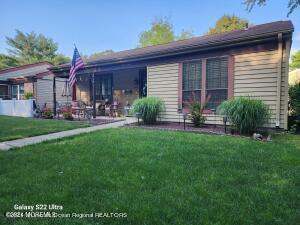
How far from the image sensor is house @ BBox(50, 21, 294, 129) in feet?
22.5

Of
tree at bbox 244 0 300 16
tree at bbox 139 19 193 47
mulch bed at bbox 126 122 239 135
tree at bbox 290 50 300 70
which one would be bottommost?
mulch bed at bbox 126 122 239 135

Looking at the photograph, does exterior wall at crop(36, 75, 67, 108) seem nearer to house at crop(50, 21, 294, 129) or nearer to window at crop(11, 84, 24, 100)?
window at crop(11, 84, 24, 100)

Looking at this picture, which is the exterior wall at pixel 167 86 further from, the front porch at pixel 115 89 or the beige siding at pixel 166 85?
the front porch at pixel 115 89

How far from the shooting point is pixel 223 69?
8.02 metres

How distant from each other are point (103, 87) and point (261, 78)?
9.13m

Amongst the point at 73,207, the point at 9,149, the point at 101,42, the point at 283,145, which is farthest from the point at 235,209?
the point at 101,42

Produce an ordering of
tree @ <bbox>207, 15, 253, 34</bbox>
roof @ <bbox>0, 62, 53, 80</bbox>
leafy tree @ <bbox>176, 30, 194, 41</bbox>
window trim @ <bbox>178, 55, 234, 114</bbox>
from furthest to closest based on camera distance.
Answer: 1. leafy tree @ <bbox>176, 30, 194, 41</bbox>
2. tree @ <bbox>207, 15, 253, 34</bbox>
3. roof @ <bbox>0, 62, 53, 80</bbox>
4. window trim @ <bbox>178, 55, 234, 114</bbox>

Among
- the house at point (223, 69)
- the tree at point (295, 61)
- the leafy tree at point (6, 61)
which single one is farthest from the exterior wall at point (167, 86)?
Answer: the leafy tree at point (6, 61)

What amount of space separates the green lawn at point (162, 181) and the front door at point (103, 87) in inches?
330

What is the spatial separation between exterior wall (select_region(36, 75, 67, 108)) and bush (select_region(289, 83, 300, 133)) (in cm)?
1511

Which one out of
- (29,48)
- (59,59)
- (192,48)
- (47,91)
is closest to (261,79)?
(192,48)

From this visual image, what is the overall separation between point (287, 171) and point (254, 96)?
4205 mm

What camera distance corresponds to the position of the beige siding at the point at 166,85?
30.0ft

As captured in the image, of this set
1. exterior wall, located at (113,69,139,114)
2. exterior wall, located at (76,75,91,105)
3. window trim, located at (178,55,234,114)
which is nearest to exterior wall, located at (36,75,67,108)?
exterior wall, located at (76,75,91,105)
